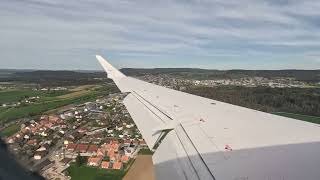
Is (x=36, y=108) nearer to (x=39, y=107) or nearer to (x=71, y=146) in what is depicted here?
(x=39, y=107)

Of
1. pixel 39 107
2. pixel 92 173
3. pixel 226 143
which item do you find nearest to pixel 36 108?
pixel 39 107

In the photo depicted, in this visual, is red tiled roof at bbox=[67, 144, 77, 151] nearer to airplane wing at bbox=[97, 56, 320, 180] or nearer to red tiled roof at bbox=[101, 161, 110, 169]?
red tiled roof at bbox=[101, 161, 110, 169]

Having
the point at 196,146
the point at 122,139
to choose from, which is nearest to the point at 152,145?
the point at 196,146

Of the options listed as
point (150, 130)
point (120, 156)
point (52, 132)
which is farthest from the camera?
point (52, 132)

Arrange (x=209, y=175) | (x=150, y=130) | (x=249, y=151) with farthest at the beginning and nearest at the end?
(x=150, y=130)
(x=249, y=151)
(x=209, y=175)

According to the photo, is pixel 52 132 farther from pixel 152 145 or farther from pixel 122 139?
pixel 152 145

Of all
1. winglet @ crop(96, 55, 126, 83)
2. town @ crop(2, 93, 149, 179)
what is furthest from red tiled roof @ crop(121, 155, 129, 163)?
winglet @ crop(96, 55, 126, 83)
